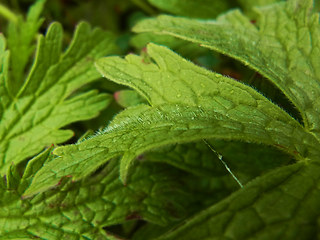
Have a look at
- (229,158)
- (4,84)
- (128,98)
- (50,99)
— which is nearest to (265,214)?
(229,158)

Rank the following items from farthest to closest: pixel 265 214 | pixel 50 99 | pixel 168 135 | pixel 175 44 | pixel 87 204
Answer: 1. pixel 175 44
2. pixel 50 99
3. pixel 87 204
4. pixel 168 135
5. pixel 265 214

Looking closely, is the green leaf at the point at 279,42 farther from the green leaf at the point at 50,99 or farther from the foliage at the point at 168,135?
the green leaf at the point at 50,99

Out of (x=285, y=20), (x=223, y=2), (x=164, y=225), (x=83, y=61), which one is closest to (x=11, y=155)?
(x=83, y=61)

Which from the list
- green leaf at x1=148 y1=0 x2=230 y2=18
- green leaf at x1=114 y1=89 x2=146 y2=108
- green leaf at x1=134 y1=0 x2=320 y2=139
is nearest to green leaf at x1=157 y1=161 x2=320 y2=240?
green leaf at x1=134 y1=0 x2=320 y2=139

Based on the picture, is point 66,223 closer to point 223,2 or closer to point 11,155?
point 11,155

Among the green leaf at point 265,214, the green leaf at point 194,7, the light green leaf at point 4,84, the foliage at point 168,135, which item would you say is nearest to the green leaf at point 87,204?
the foliage at point 168,135

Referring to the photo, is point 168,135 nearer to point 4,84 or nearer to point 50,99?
point 50,99

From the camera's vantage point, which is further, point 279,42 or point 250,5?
point 250,5

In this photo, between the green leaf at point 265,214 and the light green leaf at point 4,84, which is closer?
the green leaf at point 265,214
